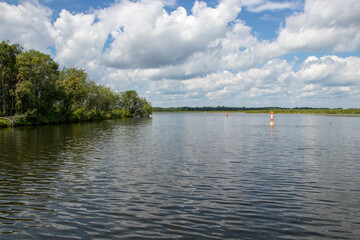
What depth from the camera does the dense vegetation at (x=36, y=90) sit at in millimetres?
66312

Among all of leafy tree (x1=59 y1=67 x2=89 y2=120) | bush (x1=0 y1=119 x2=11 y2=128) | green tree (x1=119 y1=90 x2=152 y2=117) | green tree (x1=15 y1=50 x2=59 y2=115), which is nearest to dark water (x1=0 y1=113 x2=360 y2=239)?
bush (x1=0 y1=119 x2=11 y2=128)

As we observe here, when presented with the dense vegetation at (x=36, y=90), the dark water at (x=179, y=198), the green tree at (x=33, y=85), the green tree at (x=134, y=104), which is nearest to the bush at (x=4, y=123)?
the dense vegetation at (x=36, y=90)

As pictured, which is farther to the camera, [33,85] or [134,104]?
[134,104]

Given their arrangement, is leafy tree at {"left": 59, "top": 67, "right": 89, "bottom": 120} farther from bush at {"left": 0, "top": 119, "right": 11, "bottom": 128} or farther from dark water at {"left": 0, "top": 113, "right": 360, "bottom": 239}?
dark water at {"left": 0, "top": 113, "right": 360, "bottom": 239}

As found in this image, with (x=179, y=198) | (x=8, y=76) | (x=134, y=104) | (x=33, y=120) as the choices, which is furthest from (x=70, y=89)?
(x=134, y=104)

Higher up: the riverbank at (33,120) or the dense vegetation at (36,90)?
the dense vegetation at (36,90)

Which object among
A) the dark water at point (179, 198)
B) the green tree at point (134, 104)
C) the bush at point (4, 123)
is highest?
the green tree at point (134, 104)

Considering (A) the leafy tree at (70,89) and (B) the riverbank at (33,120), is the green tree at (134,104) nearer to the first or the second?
(B) the riverbank at (33,120)

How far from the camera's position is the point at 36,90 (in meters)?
73.8

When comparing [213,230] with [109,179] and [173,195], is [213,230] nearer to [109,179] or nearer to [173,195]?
[173,195]

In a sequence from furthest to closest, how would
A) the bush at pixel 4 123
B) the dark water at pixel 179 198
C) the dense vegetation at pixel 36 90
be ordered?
the dense vegetation at pixel 36 90, the bush at pixel 4 123, the dark water at pixel 179 198

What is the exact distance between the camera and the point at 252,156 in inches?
990

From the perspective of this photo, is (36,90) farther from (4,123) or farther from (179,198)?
(179,198)

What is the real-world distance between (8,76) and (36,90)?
26.5 feet
